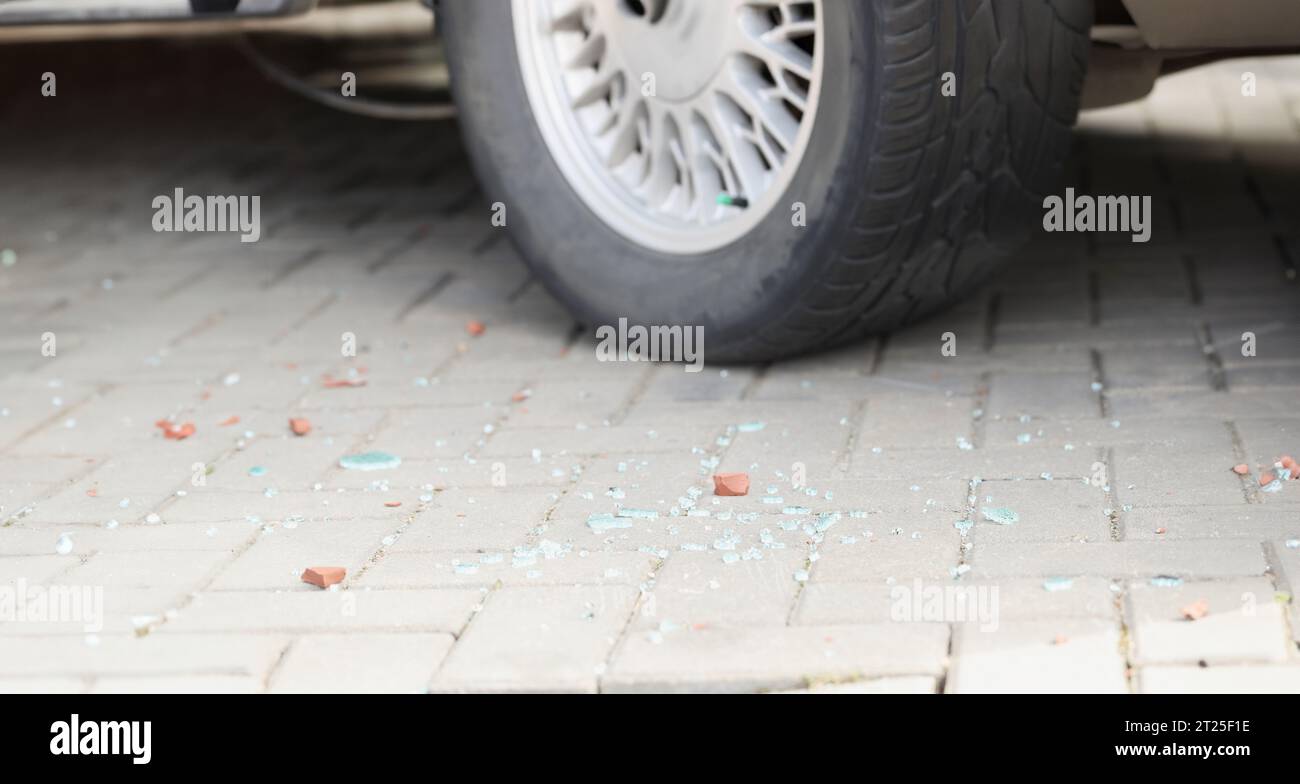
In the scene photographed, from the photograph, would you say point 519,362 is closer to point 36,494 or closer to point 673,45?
point 673,45

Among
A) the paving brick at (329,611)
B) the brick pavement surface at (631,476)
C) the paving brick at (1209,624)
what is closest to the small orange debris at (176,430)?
the brick pavement surface at (631,476)

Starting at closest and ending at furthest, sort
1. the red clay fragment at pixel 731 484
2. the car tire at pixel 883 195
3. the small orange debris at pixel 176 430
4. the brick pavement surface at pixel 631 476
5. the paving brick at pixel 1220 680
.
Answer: the paving brick at pixel 1220 680 → the brick pavement surface at pixel 631 476 → the red clay fragment at pixel 731 484 → the car tire at pixel 883 195 → the small orange debris at pixel 176 430

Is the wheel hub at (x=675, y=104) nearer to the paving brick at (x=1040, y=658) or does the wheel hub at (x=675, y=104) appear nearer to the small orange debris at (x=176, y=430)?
the small orange debris at (x=176, y=430)

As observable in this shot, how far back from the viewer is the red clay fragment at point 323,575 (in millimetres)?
2053

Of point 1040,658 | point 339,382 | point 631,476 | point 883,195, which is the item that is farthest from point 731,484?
point 339,382

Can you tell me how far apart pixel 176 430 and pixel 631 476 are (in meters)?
0.82

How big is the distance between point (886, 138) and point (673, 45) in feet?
1.82

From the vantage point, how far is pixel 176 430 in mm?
2721

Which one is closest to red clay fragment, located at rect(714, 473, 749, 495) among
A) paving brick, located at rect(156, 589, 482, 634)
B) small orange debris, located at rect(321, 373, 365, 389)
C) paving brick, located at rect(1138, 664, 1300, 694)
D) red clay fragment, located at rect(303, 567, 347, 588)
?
paving brick, located at rect(156, 589, 482, 634)

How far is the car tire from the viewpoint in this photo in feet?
7.98

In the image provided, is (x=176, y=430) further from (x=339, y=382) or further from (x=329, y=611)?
(x=329, y=611)

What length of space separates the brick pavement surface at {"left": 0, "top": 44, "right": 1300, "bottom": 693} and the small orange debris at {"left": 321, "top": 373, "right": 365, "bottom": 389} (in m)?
0.03

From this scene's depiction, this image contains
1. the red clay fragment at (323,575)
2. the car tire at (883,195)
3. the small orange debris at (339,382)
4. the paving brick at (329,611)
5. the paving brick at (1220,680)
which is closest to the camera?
the paving brick at (1220,680)

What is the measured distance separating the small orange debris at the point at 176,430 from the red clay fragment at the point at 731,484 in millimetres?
946
